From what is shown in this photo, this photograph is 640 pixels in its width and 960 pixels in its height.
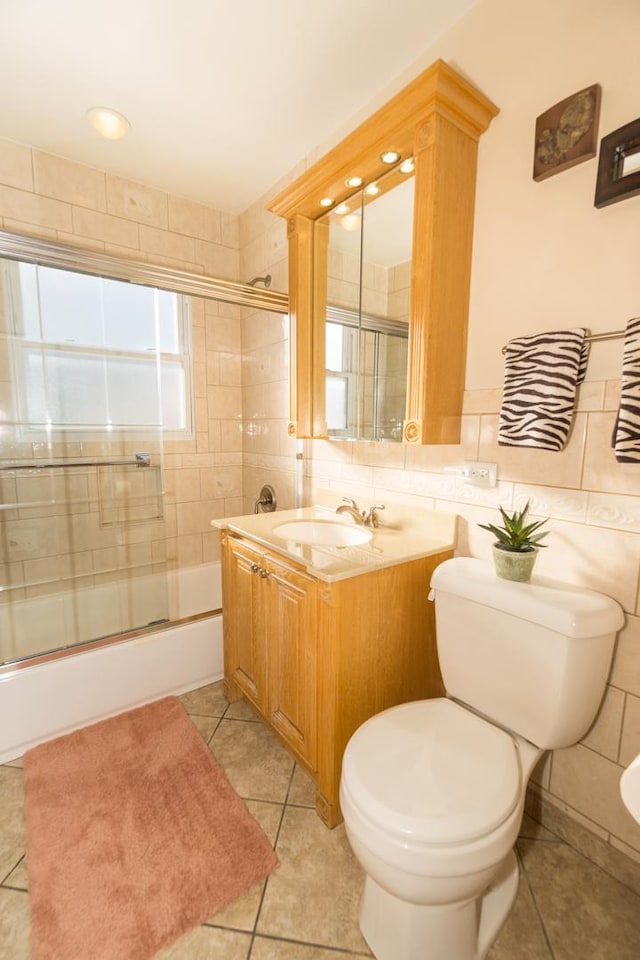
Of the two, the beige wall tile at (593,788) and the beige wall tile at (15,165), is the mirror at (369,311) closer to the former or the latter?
the beige wall tile at (593,788)

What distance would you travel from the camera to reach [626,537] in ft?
3.43

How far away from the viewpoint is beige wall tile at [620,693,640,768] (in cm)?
106

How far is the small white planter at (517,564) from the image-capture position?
1.11 meters

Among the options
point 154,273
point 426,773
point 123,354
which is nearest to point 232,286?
point 154,273

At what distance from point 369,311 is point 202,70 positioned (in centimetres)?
107

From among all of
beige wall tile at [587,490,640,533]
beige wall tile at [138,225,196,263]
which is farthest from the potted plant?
beige wall tile at [138,225,196,263]

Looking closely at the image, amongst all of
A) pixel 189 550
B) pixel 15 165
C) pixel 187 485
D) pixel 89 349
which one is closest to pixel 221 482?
pixel 187 485

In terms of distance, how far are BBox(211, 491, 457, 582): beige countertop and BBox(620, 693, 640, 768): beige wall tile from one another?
61 centimetres

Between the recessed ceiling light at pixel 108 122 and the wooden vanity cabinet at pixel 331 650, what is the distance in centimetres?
187

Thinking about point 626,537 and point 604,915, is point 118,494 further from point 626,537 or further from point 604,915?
point 604,915

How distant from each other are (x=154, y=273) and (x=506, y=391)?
54.8 inches

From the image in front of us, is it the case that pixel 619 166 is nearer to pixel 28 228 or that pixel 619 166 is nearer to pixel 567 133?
pixel 567 133

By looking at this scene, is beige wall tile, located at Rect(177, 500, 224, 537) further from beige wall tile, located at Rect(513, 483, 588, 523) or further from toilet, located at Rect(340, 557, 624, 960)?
beige wall tile, located at Rect(513, 483, 588, 523)

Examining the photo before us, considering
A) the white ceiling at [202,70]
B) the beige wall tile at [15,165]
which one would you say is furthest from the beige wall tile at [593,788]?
the beige wall tile at [15,165]
